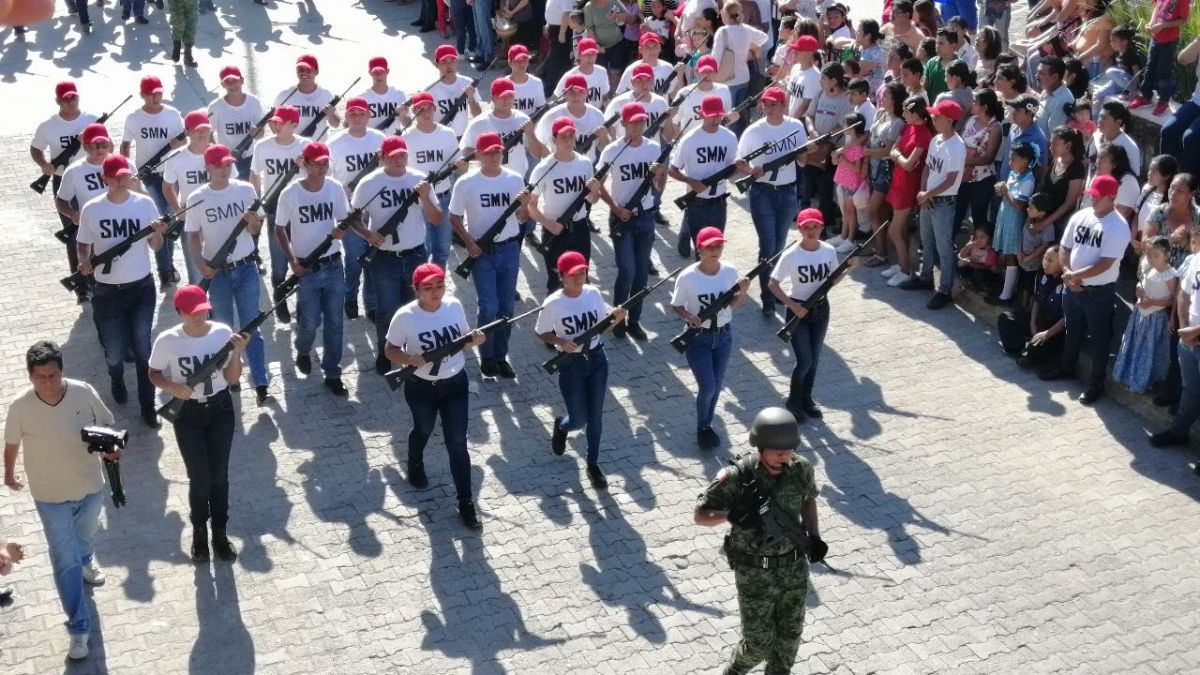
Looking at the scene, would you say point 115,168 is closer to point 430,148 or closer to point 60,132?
point 60,132

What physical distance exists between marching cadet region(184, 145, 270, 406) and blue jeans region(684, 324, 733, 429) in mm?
3241

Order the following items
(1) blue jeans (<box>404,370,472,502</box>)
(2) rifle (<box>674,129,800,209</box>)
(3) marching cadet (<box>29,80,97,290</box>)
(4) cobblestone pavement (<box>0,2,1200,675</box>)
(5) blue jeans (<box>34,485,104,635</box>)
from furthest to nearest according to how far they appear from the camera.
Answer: (3) marching cadet (<box>29,80,97,290</box>)
(2) rifle (<box>674,129,800,209</box>)
(1) blue jeans (<box>404,370,472,502</box>)
(4) cobblestone pavement (<box>0,2,1200,675</box>)
(5) blue jeans (<box>34,485,104,635</box>)

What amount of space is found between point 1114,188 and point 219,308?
6.55 metres

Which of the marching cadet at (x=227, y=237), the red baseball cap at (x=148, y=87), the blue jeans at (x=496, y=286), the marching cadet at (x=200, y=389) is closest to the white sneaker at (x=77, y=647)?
the marching cadet at (x=200, y=389)

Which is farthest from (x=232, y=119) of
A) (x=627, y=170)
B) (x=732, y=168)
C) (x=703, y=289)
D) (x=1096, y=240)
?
(x=1096, y=240)

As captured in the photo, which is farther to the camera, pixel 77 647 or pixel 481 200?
pixel 481 200

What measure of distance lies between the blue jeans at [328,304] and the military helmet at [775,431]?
508 cm

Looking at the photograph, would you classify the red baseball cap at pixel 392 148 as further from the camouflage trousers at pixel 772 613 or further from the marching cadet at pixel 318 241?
the camouflage trousers at pixel 772 613

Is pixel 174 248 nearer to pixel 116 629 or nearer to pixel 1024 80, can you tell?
pixel 116 629

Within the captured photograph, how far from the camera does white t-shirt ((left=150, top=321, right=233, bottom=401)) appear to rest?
9.09 m

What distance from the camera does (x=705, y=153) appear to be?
489 inches

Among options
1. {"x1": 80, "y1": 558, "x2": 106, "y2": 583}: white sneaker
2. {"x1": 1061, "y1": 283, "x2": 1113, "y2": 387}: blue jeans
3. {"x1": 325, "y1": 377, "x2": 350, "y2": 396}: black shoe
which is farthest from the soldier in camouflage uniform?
{"x1": 325, "y1": 377, "x2": 350, "y2": 396}: black shoe

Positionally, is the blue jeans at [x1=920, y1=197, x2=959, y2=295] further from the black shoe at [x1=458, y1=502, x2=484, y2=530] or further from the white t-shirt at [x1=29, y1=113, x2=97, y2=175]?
the white t-shirt at [x1=29, y1=113, x2=97, y2=175]

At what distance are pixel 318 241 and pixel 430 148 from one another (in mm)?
1732
